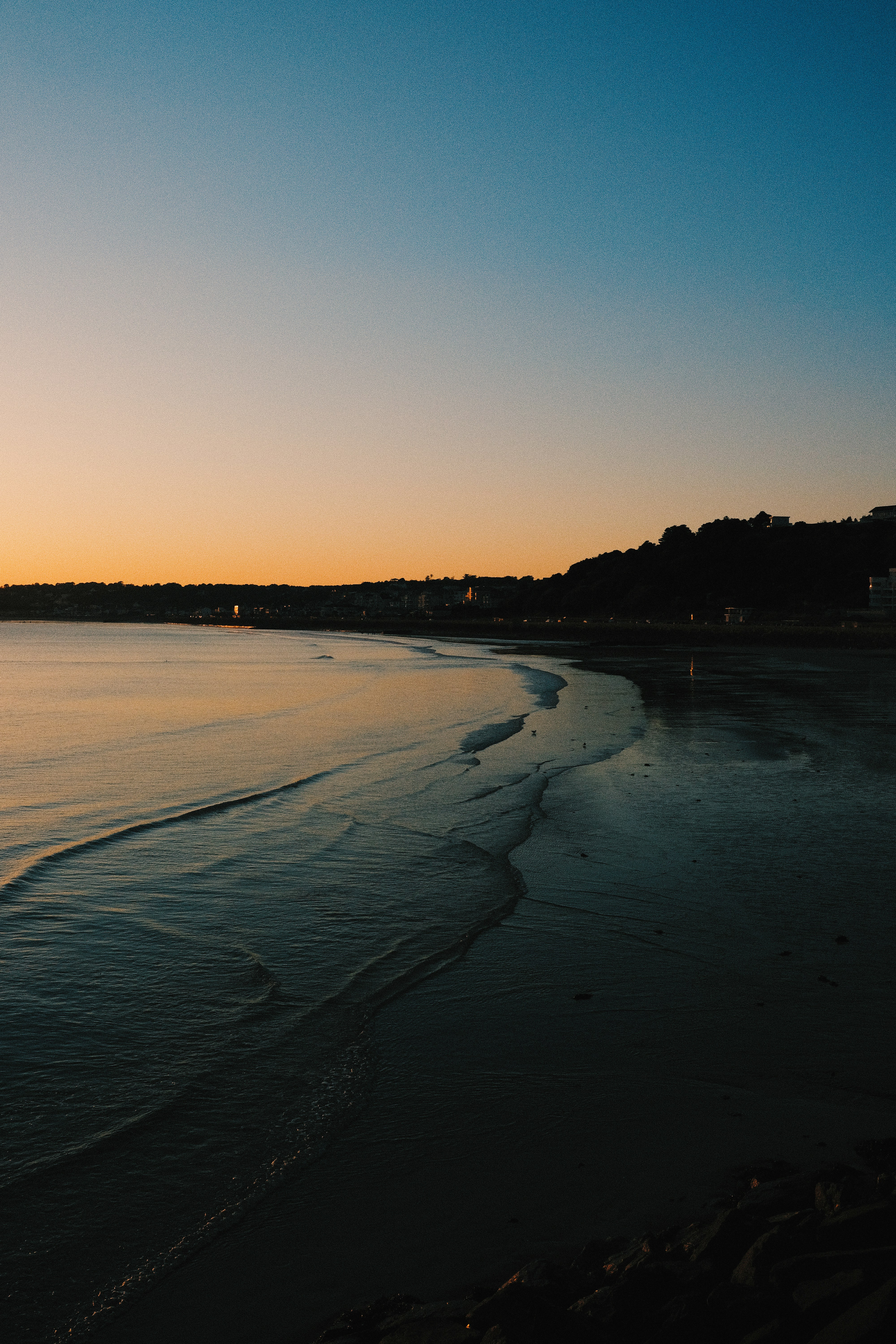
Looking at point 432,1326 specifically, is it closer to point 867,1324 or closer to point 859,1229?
point 867,1324

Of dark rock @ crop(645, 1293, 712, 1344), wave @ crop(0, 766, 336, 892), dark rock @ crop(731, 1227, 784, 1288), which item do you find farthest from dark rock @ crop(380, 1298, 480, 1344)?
wave @ crop(0, 766, 336, 892)

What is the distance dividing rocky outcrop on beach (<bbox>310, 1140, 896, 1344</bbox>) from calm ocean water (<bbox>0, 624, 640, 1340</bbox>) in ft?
4.47

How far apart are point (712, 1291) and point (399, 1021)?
3.66 m

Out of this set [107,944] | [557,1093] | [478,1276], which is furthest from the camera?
[107,944]

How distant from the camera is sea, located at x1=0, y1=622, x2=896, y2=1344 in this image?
14.4 ft

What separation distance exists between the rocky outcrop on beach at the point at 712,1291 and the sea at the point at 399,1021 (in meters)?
0.34

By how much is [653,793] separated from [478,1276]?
12455 mm

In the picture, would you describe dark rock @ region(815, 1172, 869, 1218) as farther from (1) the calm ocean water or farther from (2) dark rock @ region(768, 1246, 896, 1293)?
(1) the calm ocean water

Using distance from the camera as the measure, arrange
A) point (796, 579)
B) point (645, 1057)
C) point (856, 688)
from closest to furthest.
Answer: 1. point (645, 1057)
2. point (856, 688)
3. point (796, 579)

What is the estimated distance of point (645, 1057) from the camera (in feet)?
20.6

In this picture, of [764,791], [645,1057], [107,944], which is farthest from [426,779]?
[645,1057]

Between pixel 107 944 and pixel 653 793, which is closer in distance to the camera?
pixel 107 944

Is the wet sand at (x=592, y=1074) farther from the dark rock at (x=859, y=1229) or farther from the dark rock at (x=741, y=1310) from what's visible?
the dark rock at (x=741, y=1310)

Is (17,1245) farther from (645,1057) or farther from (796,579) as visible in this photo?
(796,579)
